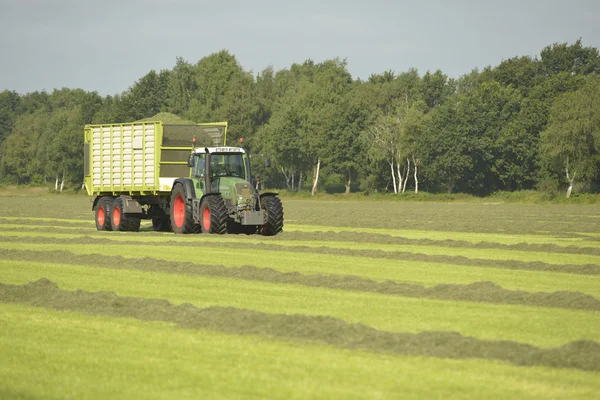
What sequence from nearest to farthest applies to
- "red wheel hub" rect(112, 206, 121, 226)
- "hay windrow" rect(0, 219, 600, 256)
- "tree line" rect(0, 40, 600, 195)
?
"hay windrow" rect(0, 219, 600, 256)
"red wheel hub" rect(112, 206, 121, 226)
"tree line" rect(0, 40, 600, 195)

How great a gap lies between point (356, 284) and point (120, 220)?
1919cm

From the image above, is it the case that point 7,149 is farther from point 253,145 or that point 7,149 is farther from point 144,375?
point 144,375

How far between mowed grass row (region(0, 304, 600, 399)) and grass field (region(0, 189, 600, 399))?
0.02 m

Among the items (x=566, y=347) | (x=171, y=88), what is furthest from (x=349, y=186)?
(x=566, y=347)

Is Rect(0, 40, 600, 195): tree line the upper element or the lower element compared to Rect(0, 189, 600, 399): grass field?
upper

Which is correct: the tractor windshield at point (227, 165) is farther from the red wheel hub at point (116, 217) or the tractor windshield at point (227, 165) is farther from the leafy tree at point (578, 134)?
the leafy tree at point (578, 134)

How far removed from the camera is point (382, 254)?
2473 centimetres

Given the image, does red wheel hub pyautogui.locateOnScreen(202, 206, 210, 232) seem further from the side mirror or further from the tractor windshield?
the side mirror

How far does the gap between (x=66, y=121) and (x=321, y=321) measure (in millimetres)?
128542

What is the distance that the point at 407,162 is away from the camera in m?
104

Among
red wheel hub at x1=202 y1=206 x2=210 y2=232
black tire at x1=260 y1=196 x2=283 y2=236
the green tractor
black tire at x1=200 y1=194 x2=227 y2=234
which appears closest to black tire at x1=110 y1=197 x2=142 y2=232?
the green tractor

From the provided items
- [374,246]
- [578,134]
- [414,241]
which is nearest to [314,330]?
[374,246]

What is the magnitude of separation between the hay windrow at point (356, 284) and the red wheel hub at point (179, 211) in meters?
9.14

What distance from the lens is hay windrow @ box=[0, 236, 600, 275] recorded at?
70.8 feet
